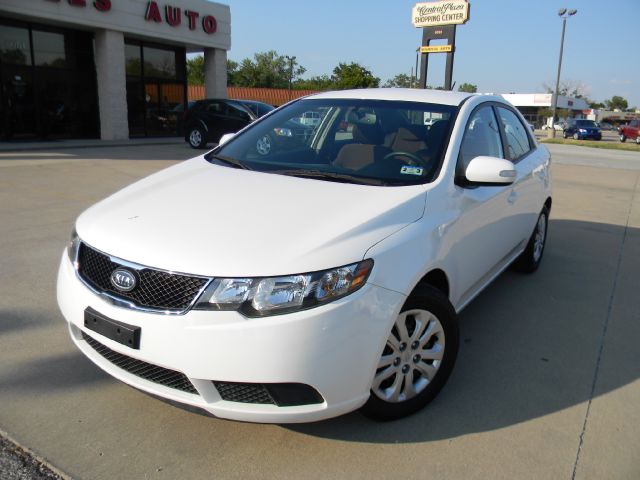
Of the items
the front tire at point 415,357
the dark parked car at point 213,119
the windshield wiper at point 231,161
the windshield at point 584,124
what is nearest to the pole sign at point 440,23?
the dark parked car at point 213,119

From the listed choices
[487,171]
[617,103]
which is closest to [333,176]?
[487,171]

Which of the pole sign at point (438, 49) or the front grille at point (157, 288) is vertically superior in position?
the pole sign at point (438, 49)

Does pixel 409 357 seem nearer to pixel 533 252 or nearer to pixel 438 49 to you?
pixel 533 252

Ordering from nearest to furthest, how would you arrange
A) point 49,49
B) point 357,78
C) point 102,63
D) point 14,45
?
point 14,45 → point 49,49 → point 102,63 → point 357,78

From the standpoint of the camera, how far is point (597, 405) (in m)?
2.89

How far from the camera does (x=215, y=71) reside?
21.6 meters

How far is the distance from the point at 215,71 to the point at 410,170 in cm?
2022

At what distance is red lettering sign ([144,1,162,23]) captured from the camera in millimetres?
18344

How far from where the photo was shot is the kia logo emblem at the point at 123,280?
2.24 meters

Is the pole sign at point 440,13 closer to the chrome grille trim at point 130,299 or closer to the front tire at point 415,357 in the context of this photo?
the front tire at point 415,357

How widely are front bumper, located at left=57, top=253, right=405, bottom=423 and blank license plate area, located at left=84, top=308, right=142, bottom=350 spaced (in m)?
0.02

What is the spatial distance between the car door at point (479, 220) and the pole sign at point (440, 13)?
65.3 feet

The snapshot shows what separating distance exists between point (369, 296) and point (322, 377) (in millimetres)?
380

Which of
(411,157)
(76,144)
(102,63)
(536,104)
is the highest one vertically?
(536,104)
